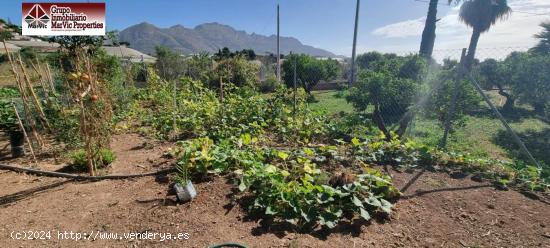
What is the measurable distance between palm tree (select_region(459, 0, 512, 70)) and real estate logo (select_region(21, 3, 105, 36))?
663 inches

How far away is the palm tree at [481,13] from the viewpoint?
49.7 feet

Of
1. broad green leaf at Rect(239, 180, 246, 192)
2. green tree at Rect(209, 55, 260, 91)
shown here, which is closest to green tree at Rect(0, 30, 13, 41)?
broad green leaf at Rect(239, 180, 246, 192)

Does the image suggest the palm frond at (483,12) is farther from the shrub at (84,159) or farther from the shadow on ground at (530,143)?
the shrub at (84,159)

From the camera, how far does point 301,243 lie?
7.67 ft

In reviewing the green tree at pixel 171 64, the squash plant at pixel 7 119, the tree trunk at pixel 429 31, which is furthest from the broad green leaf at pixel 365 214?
the tree trunk at pixel 429 31

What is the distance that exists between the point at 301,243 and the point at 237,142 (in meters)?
2.34

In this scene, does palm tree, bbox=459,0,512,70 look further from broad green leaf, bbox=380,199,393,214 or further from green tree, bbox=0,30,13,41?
green tree, bbox=0,30,13,41

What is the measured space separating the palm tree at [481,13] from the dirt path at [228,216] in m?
14.9

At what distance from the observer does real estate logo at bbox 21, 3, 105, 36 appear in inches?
141

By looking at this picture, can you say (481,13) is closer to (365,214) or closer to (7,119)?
(365,214)

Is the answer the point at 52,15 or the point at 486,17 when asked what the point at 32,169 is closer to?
the point at 52,15

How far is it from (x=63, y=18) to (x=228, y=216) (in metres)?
3.43

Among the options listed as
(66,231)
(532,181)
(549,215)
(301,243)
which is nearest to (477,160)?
(532,181)

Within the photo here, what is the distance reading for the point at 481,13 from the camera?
15258mm
